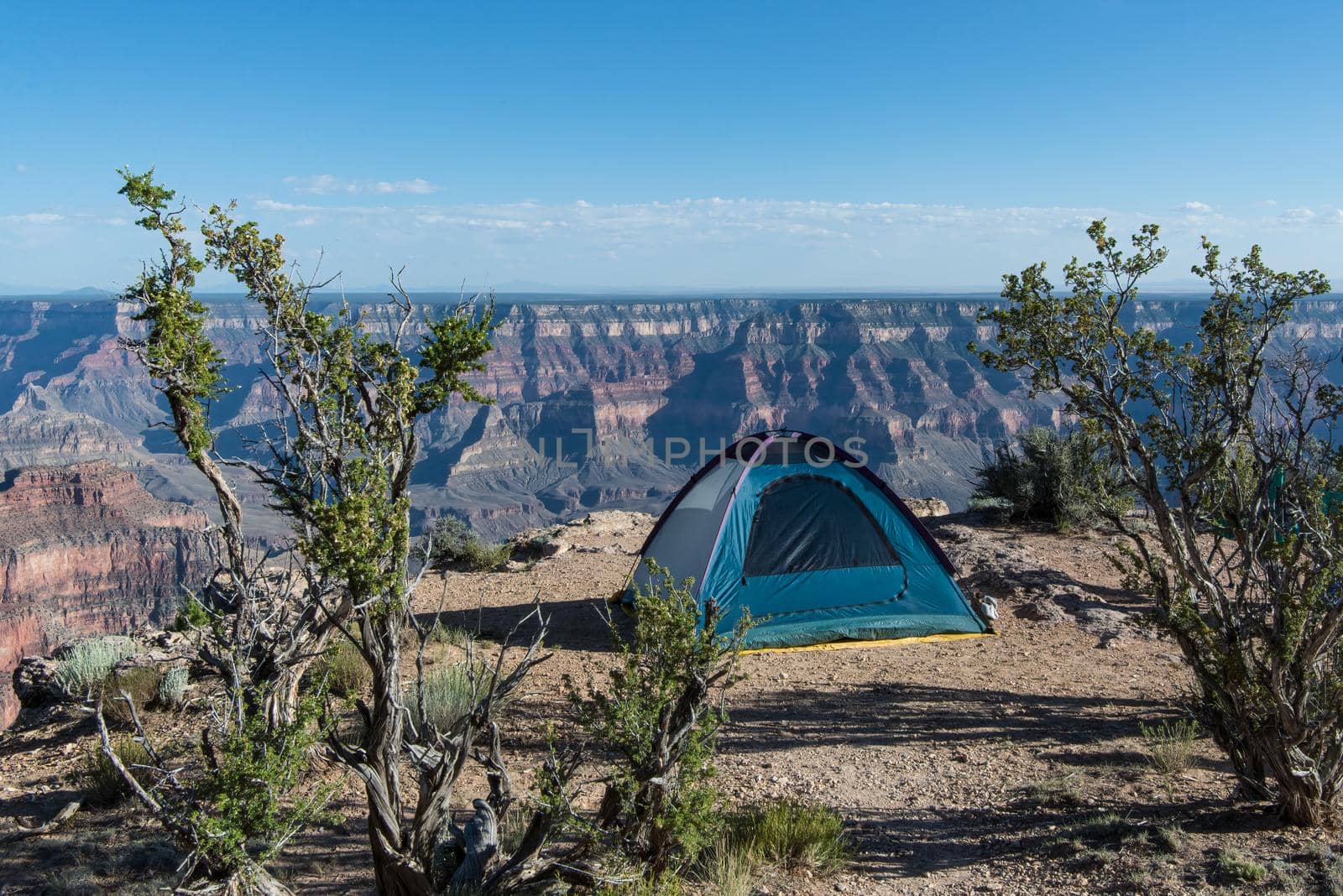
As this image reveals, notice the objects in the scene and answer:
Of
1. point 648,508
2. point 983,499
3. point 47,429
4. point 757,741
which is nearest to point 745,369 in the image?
point 648,508

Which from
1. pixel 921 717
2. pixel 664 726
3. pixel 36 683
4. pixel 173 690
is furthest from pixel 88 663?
pixel 921 717

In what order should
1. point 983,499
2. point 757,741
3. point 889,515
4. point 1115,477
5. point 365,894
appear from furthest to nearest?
1. point 983,499
2. point 1115,477
3. point 889,515
4. point 757,741
5. point 365,894

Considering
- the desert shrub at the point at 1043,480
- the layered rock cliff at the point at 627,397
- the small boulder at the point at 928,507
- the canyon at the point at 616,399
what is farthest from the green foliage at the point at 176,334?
the layered rock cliff at the point at 627,397

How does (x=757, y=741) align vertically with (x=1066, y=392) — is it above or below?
below

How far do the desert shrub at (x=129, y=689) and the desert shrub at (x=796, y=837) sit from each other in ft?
19.1

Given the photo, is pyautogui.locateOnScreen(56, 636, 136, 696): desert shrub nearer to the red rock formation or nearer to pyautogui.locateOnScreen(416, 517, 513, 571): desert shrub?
pyautogui.locateOnScreen(416, 517, 513, 571): desert shrub

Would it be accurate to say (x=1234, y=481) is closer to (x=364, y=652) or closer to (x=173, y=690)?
(x=364, y=652)

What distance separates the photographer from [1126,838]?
5012mm

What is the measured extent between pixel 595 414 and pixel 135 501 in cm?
6138

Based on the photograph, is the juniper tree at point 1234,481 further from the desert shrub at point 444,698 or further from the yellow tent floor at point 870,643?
the desert shrub at point 444,698

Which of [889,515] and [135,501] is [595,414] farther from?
[889,515]

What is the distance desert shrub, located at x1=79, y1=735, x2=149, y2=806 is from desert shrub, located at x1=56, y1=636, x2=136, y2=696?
5.22ft

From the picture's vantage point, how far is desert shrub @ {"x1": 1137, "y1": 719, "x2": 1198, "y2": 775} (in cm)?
610

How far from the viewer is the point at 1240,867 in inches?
181
